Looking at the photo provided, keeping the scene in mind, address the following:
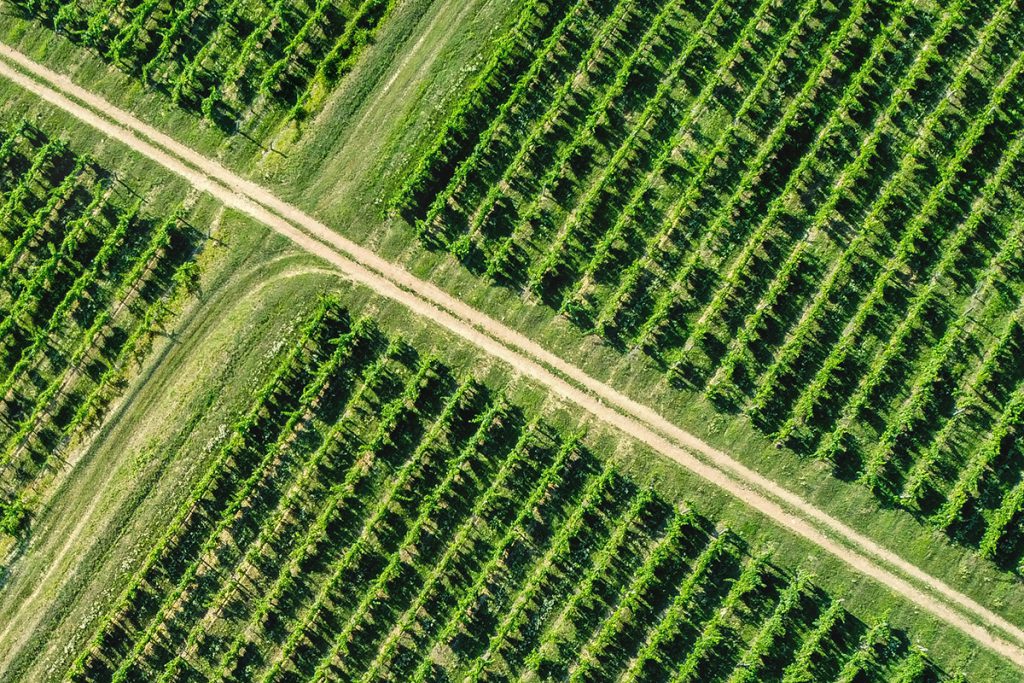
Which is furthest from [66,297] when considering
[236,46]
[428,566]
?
[428,566]

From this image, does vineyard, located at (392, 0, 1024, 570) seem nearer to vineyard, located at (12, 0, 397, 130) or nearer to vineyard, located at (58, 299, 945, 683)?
vineyard, located at (58, 299, 945, 683)

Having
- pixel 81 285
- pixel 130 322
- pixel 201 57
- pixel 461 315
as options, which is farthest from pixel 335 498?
pixel 201 57

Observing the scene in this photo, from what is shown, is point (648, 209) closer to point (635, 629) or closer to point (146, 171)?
point (635, 629)

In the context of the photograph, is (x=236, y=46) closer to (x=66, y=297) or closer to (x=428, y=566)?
(x=66, y=297)

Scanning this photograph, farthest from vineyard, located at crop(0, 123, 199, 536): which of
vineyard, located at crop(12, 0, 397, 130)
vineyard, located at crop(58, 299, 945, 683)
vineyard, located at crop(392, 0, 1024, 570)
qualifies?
vineyard, located at crop(392, 0, 1024, 570)

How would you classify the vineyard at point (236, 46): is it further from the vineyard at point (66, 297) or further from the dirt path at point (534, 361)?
the vineyard at point (66, 297)

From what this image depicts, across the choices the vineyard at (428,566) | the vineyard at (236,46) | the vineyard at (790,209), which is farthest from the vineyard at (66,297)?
the vineyard at (790,209)
